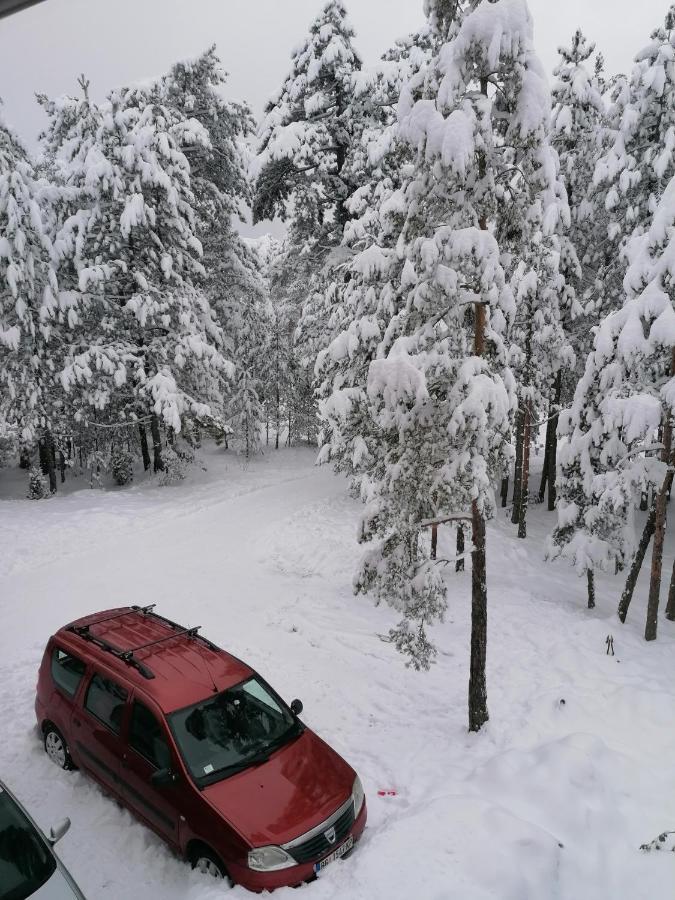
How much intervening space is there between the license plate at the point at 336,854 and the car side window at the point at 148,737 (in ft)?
5.92

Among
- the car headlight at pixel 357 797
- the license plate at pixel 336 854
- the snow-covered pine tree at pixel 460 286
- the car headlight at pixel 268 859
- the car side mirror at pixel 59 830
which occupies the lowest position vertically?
the license plate at pixel 336 854

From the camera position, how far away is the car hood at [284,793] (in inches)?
214

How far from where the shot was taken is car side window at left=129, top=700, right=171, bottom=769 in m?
6.00

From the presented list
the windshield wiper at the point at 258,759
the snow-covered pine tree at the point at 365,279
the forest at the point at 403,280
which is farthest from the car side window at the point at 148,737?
the snow-covered pine tree at the point at 365,279

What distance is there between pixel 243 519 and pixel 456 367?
12.4 meters

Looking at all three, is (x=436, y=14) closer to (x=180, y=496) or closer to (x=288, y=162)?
(x=288, y=162)

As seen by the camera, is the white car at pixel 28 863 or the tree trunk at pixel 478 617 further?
the tree trunk at pixel 478 617

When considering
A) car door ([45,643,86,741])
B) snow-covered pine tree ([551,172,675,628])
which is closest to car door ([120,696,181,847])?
car door ([45,643,86,741])

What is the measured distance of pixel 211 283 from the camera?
25.7 meters

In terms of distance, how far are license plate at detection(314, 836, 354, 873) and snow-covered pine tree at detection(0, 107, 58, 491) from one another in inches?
691

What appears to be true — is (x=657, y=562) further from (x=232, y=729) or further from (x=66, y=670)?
(x=66, y=670)

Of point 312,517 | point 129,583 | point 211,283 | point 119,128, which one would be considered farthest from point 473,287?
point 211,283

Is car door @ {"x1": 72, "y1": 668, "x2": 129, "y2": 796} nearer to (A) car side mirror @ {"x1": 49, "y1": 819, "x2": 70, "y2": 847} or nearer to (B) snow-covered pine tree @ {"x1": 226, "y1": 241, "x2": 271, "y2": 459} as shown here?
(A) car side mirror @ {"x1": 49, "y1": 819, "x2": 70, "y2": 847}

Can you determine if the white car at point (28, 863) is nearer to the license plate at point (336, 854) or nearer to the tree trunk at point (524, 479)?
the license plate at point (336, 854)
